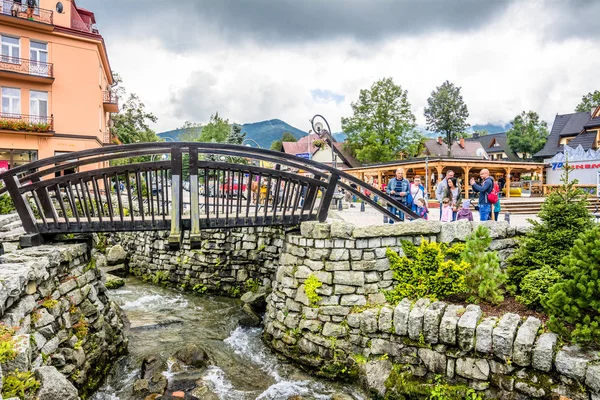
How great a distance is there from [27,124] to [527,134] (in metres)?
66.2

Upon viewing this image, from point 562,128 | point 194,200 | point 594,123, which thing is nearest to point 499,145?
point 562,128

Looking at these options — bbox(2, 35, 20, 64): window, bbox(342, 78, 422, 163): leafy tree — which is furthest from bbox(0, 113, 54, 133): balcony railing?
bbox(342, 78, 422, 163): leafy tree

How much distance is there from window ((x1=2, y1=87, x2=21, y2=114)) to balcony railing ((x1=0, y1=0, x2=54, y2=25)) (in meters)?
3.88

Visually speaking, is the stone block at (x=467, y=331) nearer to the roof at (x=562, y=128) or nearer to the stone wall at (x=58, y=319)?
the stone wall at (x=58, y=319)

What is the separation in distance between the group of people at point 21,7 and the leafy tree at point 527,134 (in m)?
64.1

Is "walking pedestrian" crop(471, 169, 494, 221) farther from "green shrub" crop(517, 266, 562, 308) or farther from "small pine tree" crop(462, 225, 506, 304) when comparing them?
"green shrub" crop(517, 266, 562, 308)

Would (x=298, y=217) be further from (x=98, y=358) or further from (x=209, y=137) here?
(x=209, y=137)

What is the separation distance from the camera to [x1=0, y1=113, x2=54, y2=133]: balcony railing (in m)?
19.4

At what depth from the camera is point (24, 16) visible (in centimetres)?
1994

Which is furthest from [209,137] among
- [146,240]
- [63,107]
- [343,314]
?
[343,314]

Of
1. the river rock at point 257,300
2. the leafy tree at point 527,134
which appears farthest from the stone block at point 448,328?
the leafy tree at point 527,134

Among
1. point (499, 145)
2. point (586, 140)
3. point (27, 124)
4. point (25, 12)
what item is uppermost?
point (25, 12)

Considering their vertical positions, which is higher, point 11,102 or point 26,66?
point 26,66

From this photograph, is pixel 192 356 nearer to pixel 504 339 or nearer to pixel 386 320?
pixel 386 320
